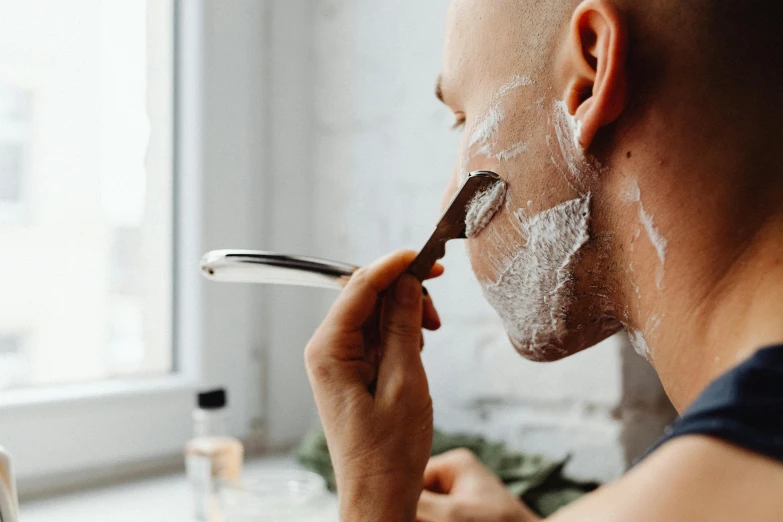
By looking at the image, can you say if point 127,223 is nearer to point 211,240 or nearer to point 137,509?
point 211,240

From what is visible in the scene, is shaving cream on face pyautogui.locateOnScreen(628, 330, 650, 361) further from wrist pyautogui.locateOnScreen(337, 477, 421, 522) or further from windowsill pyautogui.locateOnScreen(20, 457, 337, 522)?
windowsill pyautogui.locateOnScreen(20, 457, 337, 522)

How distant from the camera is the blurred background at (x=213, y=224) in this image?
85cm

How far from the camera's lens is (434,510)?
647 mm

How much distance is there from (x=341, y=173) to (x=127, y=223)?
31 centimetres

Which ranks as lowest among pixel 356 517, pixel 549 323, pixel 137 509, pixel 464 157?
pixel 137 509

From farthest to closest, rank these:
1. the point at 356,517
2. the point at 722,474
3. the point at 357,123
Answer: the point at 357,123, the point at 356,517, the point at 722,474

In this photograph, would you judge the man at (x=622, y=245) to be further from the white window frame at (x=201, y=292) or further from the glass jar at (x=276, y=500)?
the white window frame at (x=201, y=292)

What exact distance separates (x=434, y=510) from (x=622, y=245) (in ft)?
1.02

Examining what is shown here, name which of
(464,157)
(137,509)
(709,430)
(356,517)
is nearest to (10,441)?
(137,509)

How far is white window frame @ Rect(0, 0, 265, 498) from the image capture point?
2.88 ft

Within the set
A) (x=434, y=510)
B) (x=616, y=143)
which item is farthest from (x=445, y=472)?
(x=616, y=143)

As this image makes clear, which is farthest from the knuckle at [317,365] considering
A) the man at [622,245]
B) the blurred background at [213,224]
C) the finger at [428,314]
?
the blurred background at [213,224]

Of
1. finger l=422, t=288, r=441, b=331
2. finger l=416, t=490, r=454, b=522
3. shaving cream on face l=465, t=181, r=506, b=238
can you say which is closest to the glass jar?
finger l=416, t=490, r=454, b=522

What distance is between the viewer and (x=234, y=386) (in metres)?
1.00
